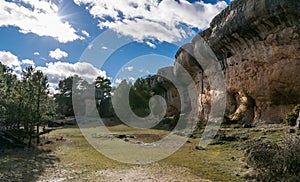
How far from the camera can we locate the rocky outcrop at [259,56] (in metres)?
21.5

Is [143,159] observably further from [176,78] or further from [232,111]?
[176,78]

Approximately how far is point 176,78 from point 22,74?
3454 centimetres

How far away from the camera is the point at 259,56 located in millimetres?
25422

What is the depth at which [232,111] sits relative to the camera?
3136cm

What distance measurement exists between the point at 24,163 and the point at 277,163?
12463 millimetres

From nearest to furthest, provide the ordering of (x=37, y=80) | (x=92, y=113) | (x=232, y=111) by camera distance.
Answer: (x=37, y=80)
(x=232, y=111)
(x=92, y=113)

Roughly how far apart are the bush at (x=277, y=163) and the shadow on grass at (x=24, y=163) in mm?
8988

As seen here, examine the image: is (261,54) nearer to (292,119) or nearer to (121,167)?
(292,119)

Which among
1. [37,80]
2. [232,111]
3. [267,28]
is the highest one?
[267,28]

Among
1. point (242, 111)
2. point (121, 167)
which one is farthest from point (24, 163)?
point (242, 111)

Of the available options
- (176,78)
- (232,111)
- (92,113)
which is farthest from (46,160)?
(92,113)

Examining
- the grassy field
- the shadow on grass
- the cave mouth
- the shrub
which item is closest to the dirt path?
the grassy field

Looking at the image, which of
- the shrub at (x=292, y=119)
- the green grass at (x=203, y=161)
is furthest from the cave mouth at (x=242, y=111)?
the green grass at (x=203, y=161)

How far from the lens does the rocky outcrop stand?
848 inches
